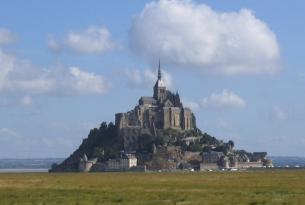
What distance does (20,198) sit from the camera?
5400 centimetres

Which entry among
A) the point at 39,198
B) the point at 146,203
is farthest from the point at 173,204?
the point at 39,198

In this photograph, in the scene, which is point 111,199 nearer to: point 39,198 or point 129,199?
point 129,199

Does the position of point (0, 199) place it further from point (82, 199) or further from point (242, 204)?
point (242, 204)

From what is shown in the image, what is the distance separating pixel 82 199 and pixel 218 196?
33.6 ft

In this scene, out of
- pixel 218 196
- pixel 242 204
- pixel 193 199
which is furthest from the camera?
pixel 218 196

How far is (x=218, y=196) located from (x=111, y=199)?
27.3 feet

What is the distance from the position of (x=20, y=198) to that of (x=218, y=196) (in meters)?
14.6

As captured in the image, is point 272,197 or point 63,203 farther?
point 272,197

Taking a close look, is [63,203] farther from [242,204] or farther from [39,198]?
[242,204]

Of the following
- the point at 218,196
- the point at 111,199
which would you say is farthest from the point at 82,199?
the point at 218,196

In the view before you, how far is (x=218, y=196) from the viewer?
181 feet

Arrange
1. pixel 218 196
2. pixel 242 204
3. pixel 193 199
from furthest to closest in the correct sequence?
pixel 218 196 → pixel 193 199 → pixel 242 204

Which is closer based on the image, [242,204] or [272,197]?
[242,204]

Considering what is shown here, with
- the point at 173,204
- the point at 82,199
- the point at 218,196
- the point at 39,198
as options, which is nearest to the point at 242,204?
the point at 173,204
